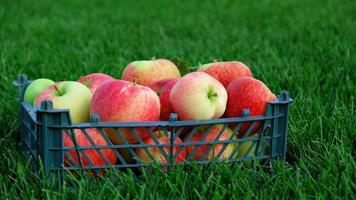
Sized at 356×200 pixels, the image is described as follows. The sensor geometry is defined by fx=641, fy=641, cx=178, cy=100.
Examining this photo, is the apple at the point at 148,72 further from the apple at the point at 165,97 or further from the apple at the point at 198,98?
the apple at the point at 198,98

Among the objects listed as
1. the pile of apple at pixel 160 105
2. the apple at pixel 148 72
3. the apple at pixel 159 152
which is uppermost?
the apple at pixel 148 72

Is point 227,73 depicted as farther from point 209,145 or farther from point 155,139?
point 155,139

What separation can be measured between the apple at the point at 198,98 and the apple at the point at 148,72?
0.31m

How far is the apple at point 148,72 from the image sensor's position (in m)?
2.38

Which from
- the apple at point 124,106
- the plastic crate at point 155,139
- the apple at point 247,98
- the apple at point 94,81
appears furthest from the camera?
the apple at point 94,81

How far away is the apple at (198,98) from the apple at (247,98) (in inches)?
2.8

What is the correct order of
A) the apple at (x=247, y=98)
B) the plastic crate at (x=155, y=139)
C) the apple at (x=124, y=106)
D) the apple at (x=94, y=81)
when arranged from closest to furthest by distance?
the plastic crate at (x=155, y=139) → the apple at (x=124, y=106) → the apple at (x=247, y=98) → the apple at (x=94, y=81)

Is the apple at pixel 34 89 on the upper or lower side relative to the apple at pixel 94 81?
lower

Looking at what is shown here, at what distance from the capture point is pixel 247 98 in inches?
82.8


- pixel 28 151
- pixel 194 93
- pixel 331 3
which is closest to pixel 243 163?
pixel 194 93

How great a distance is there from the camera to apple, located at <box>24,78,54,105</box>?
231 cm

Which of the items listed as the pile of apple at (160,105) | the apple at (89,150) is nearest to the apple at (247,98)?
the pile of apple at (160,105)

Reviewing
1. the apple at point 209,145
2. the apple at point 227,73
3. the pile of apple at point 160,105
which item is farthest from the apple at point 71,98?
the apple at point 227,73

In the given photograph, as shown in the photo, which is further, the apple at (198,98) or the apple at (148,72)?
the apple at (148,72)
